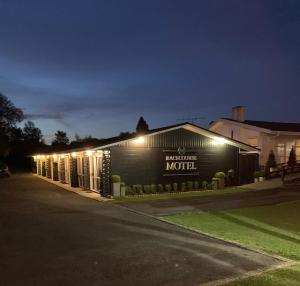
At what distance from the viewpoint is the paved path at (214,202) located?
14.6m

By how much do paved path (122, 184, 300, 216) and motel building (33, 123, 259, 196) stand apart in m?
4.04

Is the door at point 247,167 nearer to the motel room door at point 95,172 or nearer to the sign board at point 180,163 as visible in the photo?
the sign board at point 180,163

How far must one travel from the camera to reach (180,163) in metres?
22.5

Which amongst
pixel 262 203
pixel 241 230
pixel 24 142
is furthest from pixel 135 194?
pixel 24 142

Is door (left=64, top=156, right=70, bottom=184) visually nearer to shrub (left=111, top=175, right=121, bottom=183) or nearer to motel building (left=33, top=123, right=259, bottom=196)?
motel building (left=33, top=123, right=259, bottom=196)

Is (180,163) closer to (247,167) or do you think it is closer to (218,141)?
(218,141)

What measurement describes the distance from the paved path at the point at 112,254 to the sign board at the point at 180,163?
9.45 metres

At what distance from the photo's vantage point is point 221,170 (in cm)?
2364

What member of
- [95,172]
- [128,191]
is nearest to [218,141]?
[128,191]

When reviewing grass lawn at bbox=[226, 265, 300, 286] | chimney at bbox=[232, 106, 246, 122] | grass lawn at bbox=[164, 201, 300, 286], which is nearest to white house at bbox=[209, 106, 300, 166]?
chimney at bbox=[232, 106, 246, 122]

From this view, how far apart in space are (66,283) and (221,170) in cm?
1830

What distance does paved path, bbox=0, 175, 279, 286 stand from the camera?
6.63 m

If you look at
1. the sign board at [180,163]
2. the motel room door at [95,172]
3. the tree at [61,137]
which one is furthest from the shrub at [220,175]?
the tree at [61,137]

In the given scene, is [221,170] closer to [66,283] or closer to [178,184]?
[178,184]
